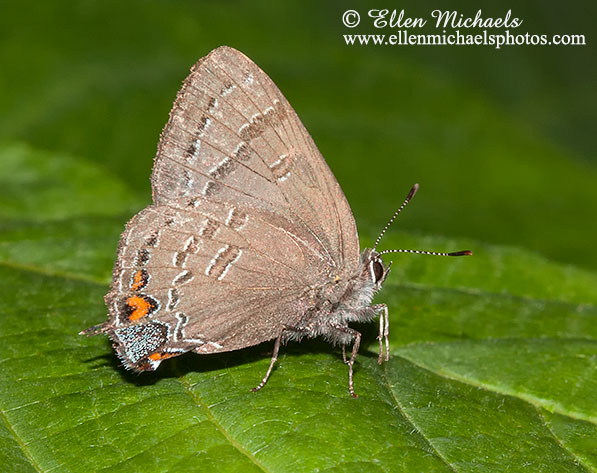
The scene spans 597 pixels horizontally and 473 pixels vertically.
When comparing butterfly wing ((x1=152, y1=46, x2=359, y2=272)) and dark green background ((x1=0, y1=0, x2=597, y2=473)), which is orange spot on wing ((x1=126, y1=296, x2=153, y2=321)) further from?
butterfly wing ((x1=152, y1=46, x2=359, y2=272))

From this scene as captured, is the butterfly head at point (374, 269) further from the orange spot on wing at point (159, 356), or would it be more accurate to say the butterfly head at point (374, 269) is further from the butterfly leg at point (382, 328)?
the orange spot on wing at point (159, 356)

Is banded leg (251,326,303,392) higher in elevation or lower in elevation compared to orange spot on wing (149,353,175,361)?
higher

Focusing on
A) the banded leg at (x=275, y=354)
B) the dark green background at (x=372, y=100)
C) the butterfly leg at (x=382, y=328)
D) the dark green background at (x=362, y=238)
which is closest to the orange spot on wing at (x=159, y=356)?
the dark green background at (x=362, y=238)

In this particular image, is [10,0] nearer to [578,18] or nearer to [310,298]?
[310,298]

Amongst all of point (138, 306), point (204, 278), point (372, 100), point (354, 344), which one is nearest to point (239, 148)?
point (204, 278)

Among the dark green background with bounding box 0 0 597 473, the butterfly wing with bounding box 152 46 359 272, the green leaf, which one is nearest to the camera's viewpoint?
the green leaf

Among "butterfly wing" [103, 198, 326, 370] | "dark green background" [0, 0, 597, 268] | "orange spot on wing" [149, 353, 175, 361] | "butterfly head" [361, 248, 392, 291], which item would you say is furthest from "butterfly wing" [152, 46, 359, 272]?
"dark green background" [0, 0, 597, 268]

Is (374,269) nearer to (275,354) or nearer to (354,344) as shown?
(354,344)
